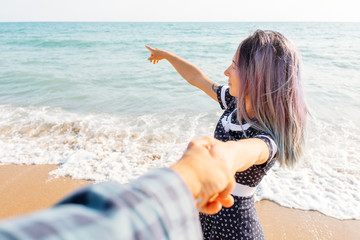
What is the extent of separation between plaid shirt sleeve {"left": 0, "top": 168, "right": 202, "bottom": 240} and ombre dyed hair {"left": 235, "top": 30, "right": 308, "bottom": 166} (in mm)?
1133

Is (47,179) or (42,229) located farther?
(47,179)

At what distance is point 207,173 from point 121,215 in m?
0.34

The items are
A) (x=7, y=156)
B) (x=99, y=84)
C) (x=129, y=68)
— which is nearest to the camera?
(x=7, y=156)

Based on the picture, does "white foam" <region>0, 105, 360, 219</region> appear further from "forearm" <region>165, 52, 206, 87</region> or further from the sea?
"forearm" <region>165, 52, 206, 87</region>

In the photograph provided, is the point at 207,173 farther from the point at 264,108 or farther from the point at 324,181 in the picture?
the point at 324,181

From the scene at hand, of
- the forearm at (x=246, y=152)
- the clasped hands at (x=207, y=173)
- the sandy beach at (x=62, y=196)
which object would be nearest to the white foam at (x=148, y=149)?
the sandy beach at (x=62, y=196)

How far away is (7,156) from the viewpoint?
15.6 ft

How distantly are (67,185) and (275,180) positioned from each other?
305 cm

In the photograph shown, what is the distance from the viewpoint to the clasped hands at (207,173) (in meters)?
0.76

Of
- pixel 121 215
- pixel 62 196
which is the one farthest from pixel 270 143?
pixel 62 196

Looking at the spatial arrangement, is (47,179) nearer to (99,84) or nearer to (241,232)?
(241,232)

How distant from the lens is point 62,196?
380 centimetres

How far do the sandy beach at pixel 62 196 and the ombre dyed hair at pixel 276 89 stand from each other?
6.54 ft

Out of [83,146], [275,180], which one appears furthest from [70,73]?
[275,180]
